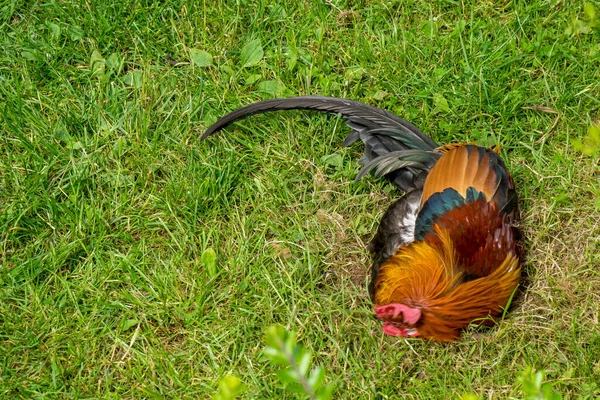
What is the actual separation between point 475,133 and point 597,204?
0.74m

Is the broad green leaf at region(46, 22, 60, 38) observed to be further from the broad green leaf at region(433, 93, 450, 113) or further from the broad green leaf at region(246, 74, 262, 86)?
the broad green leaf at region(433, 93, 450, 113)

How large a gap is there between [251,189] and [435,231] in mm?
1047

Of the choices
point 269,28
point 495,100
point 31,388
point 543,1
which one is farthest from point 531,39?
point 31,388

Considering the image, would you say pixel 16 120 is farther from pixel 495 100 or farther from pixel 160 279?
pixel 495 100

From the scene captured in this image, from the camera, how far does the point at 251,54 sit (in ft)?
14.0

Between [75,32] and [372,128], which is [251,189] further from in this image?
[75,32]

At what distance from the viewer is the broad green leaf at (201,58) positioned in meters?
4.25

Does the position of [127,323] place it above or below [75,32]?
below

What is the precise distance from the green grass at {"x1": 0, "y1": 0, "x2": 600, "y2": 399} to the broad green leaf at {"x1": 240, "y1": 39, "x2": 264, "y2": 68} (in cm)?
4

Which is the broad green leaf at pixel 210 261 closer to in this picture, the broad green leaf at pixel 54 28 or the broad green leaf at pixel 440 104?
the broad green leaf at pixel 440 104

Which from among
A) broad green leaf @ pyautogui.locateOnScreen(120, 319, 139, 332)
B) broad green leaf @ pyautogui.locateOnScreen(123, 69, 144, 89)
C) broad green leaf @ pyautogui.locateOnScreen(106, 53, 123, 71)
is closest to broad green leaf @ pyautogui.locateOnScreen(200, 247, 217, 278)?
broad green leaf @ pyautogui.locateOnScreen(120, 319, 139, 332)

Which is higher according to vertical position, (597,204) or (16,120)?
(597,204)

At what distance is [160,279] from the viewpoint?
3611 mm

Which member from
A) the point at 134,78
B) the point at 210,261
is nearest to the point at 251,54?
the point at 134,78
